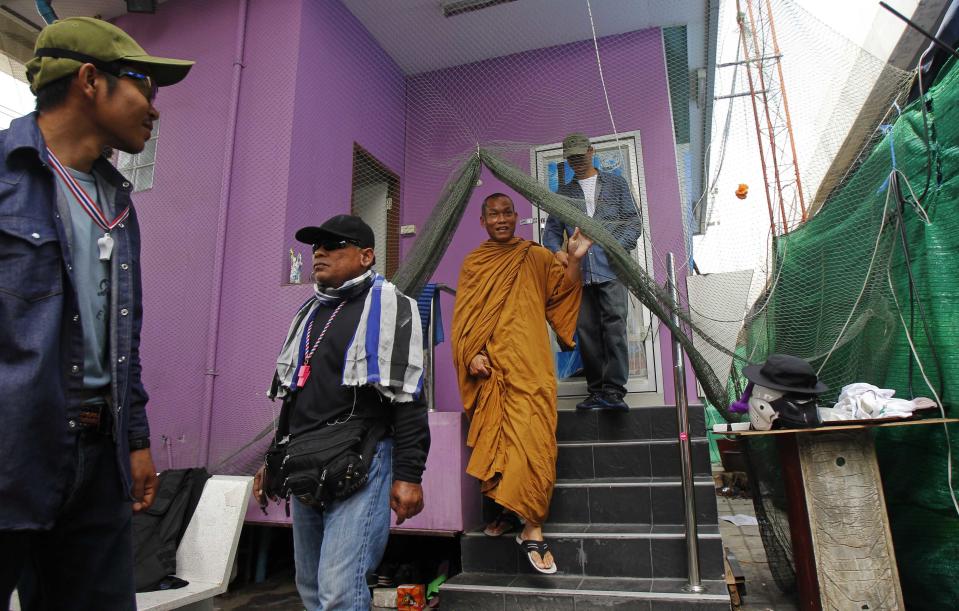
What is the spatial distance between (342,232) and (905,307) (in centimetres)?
252

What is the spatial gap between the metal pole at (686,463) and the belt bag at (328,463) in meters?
1.62

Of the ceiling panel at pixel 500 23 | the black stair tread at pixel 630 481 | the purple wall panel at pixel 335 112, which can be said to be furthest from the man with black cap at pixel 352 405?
Answer: the ceiling panel at pixel 500 23

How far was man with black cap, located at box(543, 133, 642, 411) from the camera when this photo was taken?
3422mm

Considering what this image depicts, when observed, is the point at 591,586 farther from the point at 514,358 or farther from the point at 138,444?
the point at 138,444

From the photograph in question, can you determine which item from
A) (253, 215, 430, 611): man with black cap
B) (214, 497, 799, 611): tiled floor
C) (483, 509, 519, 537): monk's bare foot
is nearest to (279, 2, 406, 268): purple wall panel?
(214, 497, 799, 611): tiled floor

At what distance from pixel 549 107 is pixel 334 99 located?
1.81m

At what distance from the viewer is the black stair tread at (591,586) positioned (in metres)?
2.42

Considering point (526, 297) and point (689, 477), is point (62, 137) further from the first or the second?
point (689, 477)

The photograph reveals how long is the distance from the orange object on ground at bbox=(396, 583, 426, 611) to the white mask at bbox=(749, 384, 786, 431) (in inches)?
73.2

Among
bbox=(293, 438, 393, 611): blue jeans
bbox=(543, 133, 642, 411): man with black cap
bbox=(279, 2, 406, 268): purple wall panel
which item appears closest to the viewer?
bbox=(293, 438, 393, 611): blue jeans

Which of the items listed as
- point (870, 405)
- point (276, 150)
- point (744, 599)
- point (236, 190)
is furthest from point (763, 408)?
point (236, 190)

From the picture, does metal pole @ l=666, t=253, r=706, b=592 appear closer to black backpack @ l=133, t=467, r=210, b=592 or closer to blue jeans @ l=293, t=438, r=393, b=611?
blue jeans @ l=293, t=438, r=393, b=611

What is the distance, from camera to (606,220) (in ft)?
10.5

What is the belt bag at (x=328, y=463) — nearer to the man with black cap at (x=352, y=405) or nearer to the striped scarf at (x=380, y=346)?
the man with black cap at (x=352, y=405)
